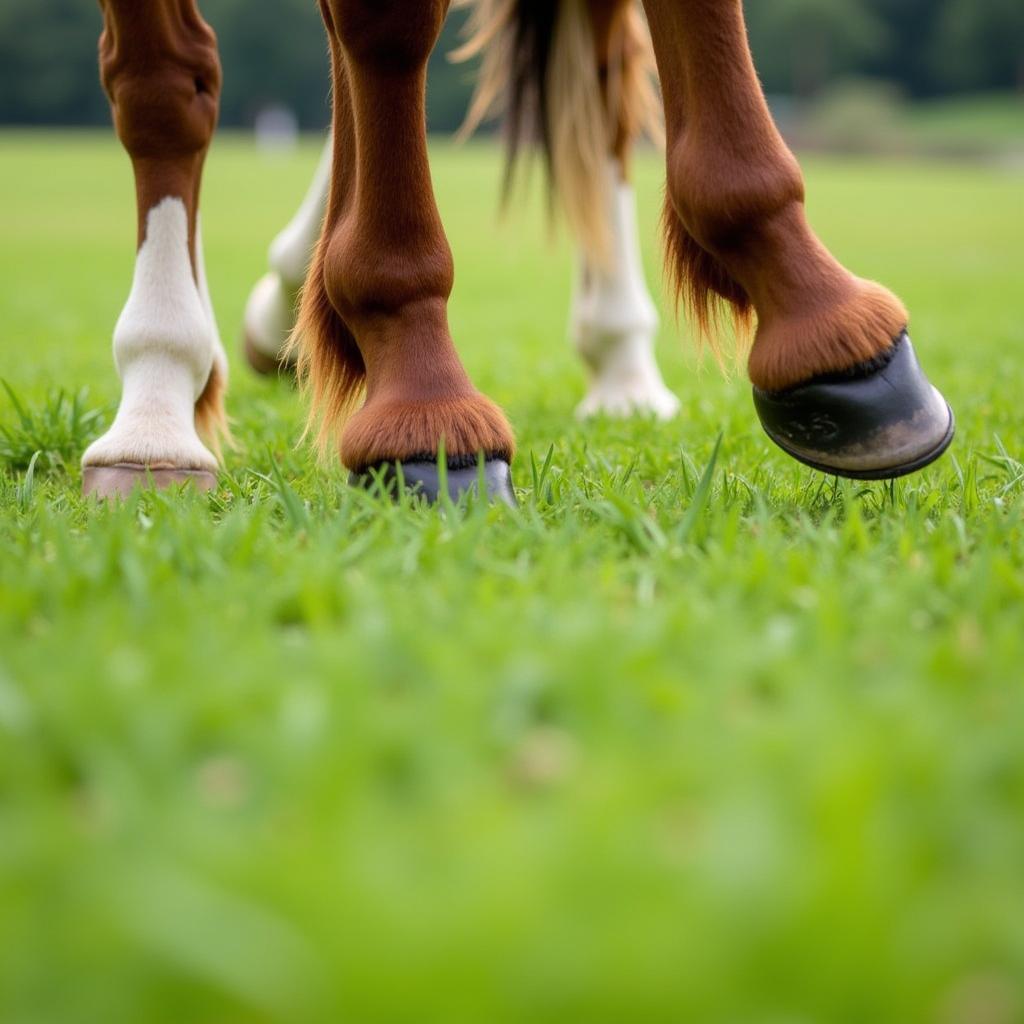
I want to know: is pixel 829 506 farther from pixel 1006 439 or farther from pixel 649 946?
pixel 649 946

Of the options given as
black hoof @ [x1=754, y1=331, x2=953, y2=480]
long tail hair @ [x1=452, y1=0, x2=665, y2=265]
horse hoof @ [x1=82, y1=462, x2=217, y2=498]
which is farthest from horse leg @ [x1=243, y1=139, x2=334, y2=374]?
black hoof @ [x1=754, y1=331, x2=953, y2=480]

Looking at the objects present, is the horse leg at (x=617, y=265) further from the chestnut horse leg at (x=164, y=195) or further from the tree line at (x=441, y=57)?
the tree line at (x=441, y=57)

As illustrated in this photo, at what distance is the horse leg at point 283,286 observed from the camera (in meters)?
2.72

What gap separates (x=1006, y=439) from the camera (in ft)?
7.17

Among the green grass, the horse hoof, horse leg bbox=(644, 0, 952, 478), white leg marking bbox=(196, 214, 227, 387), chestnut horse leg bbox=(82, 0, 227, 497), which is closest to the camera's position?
the green grass

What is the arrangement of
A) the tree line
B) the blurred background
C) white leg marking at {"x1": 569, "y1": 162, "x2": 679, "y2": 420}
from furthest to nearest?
the tree line
the blurred background
white leg marking at {"x1": 569, "y1": 162, "x2": 679, "y2": 420}

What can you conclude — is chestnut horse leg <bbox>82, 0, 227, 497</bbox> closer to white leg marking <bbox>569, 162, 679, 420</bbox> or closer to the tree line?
white leg marking <bbox>569, 162, 679, 420</bbox>

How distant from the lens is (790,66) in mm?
64062

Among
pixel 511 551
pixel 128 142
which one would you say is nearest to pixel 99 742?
pixel 511 551

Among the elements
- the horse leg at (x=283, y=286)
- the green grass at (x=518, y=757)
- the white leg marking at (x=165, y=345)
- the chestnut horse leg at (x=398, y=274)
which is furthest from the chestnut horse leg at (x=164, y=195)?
the horse leg at (x=283, y=286)

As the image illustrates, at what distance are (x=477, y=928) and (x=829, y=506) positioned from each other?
1117mm

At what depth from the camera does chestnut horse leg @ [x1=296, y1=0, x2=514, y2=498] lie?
1.46m

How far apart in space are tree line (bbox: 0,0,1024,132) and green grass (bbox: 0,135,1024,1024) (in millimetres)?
47146

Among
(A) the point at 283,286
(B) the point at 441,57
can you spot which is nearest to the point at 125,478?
(A) the point at 283,286
